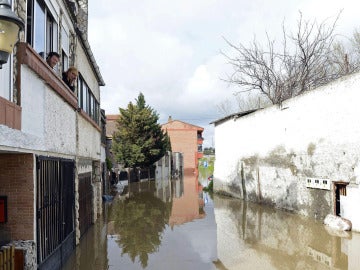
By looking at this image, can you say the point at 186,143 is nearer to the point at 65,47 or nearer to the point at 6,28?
the point at 65,47

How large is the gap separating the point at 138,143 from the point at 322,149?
26.7 m

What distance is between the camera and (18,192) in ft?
20.9

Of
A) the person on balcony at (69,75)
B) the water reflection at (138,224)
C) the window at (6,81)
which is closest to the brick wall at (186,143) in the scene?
the water reflection at (138,224)

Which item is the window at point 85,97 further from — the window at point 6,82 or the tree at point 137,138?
the tree at point 137,138

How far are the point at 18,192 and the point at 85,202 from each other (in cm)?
603

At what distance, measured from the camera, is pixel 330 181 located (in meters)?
12.9

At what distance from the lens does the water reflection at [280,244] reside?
8547 mm

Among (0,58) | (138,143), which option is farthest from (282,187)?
(138,143)

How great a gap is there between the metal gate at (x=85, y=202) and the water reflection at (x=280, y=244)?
4.00m

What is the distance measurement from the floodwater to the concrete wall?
3.09ft

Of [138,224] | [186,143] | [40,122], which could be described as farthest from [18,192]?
[186,143]

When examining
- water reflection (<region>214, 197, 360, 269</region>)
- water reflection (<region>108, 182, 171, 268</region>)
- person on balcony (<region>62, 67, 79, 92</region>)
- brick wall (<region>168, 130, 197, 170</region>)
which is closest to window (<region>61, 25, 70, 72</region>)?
person on balcony (<region>62, 67, 79, 92</region>)

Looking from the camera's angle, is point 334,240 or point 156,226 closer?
point 334,240

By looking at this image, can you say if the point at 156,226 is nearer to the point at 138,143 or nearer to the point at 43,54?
the point at 43,54
